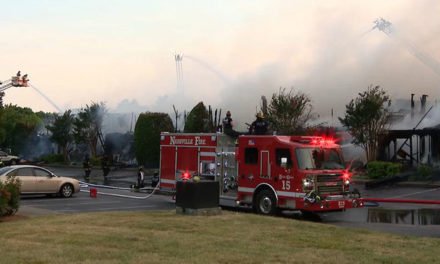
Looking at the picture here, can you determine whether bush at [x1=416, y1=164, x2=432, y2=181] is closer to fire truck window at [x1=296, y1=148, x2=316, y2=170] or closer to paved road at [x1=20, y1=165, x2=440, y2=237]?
paved road at [x1=20, y1=165, x2=440, y2=237]

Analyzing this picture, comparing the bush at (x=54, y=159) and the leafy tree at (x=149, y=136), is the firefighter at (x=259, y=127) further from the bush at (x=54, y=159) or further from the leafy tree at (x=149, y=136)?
the bush at (x=54, y=159)

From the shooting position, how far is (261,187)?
1573 centimetres

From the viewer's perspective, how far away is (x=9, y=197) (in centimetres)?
1325

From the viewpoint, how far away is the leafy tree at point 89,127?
45719mm

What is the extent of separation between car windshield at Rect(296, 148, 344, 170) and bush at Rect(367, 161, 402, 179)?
12.1m

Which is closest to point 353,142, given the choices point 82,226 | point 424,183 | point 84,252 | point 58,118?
point 424,183

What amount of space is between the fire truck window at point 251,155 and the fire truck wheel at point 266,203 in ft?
3.04

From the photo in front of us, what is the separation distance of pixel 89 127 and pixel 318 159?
33.6 metres

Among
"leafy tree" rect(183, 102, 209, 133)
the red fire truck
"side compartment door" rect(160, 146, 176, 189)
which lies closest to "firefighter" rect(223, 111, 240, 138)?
the red fire truck

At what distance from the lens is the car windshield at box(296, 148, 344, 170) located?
1490 centimetres

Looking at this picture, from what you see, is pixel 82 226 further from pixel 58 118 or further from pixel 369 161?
pixel 58 118

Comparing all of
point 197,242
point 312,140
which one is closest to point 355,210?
point 312,140

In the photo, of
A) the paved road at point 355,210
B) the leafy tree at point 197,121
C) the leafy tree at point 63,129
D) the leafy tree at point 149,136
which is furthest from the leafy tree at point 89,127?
the paved road at point 355,210

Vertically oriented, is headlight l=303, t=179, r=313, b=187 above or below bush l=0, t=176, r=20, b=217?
above
